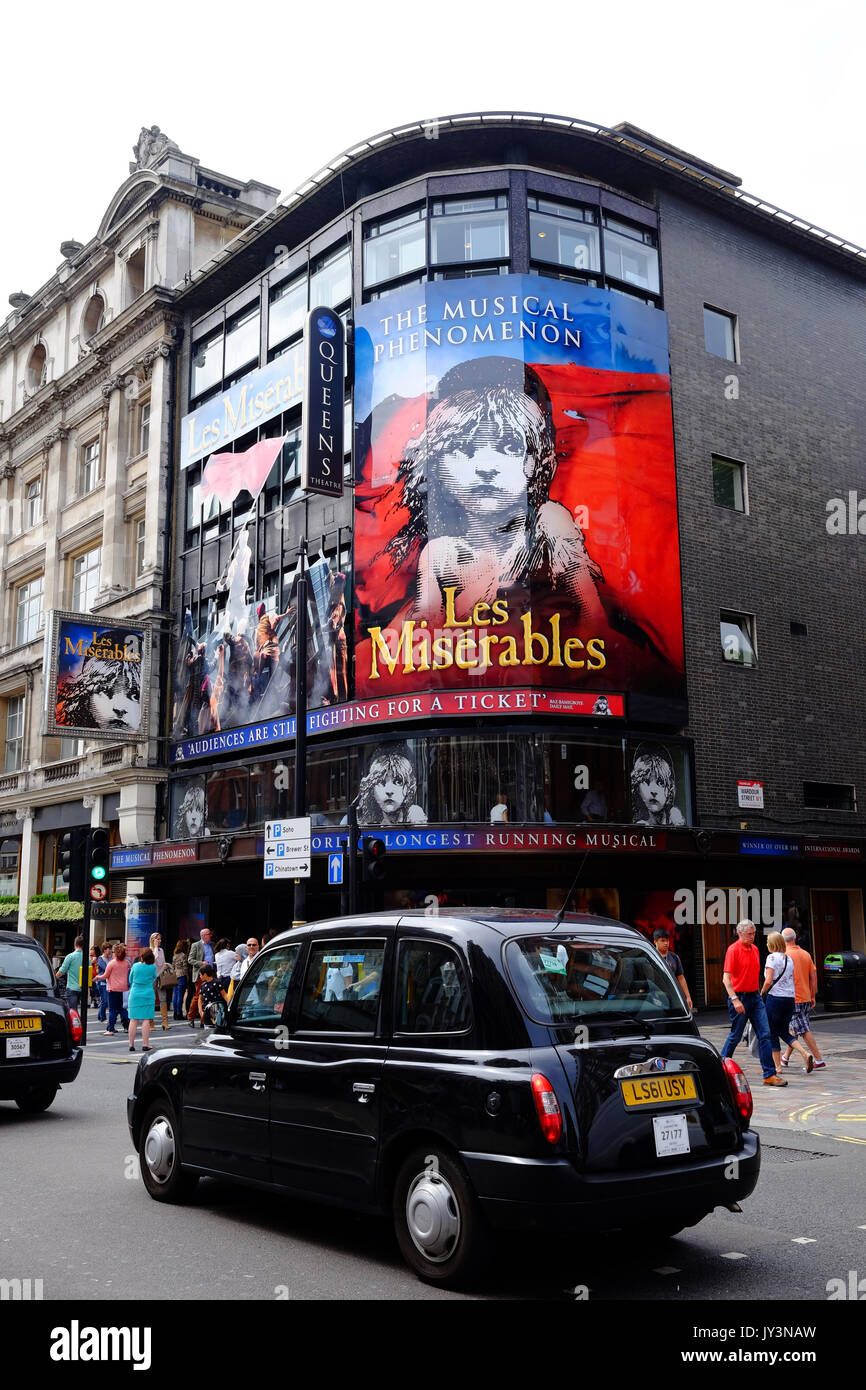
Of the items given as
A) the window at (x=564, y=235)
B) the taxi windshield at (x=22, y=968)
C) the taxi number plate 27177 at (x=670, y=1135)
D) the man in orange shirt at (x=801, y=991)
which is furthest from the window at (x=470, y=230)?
the taxi number plate 27177 at (x=670, y=1135)

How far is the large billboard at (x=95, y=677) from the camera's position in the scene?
30.4 m

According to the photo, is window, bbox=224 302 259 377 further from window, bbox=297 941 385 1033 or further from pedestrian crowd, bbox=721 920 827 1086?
window, bbox=297 941 385 1033

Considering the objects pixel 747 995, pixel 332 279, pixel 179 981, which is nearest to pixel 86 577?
pixel 332 279

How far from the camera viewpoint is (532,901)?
22938 millimetres

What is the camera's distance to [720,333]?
28.0 metres

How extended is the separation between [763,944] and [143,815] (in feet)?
51.7

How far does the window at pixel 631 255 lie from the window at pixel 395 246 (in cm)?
398

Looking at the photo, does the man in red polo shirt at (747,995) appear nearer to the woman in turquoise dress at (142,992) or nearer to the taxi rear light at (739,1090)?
the taxi rear light at (739,1090)

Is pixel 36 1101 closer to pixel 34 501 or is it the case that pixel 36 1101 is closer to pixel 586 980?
pixel 586 980

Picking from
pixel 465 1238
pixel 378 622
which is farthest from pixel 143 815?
pixel 465 1238

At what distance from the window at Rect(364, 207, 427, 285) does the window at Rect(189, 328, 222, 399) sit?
274 inches

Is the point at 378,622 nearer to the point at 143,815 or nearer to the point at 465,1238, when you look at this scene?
the point at 143,815

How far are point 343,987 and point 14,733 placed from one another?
37286 mm

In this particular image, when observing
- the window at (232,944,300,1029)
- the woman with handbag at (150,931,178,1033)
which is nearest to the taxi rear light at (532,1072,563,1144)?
the window at (232,944,300,1029)
